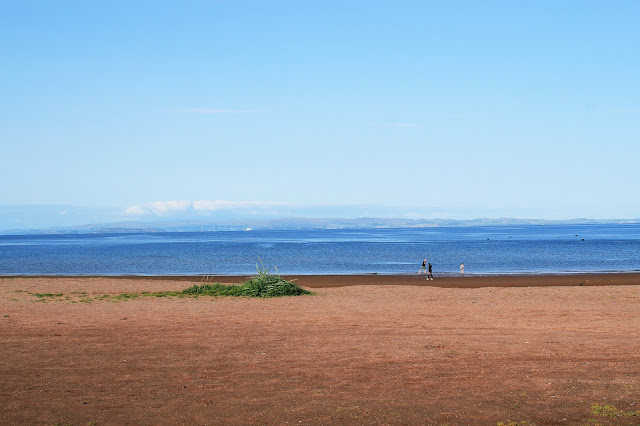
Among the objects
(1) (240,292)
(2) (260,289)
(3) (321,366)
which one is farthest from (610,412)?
(1) (240,292)

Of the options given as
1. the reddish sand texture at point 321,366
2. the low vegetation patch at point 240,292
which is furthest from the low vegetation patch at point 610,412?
the low vegetation patch at point 240,292

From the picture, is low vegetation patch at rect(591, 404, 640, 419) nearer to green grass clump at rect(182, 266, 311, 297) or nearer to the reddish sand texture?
the reddish sand texture

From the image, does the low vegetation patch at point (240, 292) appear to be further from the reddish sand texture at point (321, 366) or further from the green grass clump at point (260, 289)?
the reddish sand texture at point (321, 366)

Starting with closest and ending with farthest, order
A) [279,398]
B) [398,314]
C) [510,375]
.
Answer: [279,398]
[510,375]
[398,314]

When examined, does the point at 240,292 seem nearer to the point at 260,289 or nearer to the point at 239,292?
the point at 239,292

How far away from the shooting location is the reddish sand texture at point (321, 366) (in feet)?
30.3

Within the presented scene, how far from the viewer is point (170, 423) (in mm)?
8750

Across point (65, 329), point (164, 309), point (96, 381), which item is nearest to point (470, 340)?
point (96, 381)

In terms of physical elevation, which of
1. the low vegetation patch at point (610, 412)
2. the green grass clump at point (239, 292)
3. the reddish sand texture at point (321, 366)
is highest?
the low vegetation patch at point (610, 412)

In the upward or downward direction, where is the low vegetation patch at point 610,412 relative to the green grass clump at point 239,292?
upward

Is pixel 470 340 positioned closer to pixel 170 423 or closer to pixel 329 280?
pixel 170 423

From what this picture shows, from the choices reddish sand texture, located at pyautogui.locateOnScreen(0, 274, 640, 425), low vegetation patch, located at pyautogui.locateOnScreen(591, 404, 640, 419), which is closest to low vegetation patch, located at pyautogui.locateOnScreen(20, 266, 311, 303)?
reddish sand texture, located at pyautogui.locateOnScreen(0, 274, 640, 425)

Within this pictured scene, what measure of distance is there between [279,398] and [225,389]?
1.14 m

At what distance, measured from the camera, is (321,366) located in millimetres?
12367
